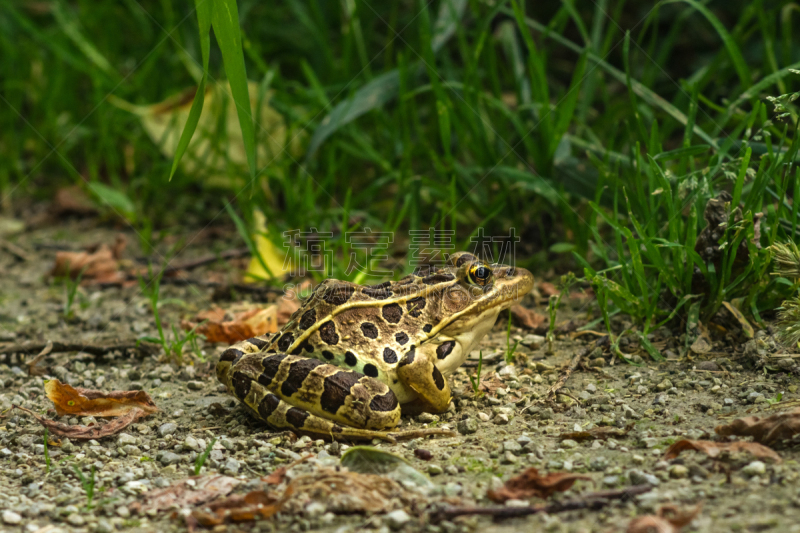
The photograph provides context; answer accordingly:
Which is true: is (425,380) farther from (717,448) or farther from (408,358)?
(717,448)

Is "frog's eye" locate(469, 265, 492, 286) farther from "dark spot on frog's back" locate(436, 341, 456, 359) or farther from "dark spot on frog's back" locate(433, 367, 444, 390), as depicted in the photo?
"dark spot on frog's back" locate(433, 367, 444, 390)

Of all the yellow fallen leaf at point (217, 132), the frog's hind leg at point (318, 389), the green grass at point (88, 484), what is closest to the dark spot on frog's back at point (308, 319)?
the frog's hind leg at point (318, 389)

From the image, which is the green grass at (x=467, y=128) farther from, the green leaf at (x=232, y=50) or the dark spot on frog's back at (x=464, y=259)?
the dark spot on frog's back at (x=464, y=259)

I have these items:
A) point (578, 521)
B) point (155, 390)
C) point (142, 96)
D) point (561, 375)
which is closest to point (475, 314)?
point (561, 375)

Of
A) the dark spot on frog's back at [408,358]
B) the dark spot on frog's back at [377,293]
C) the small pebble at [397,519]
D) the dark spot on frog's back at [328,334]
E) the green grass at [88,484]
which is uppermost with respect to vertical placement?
the dark spot on frog's back at [377,293]

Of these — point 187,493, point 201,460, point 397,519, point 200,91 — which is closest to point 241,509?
point 187,493

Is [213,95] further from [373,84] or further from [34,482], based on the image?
[34,482]

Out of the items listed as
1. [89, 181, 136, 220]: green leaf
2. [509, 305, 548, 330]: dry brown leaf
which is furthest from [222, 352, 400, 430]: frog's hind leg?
[89, 181, 136, 220]: green leaf
